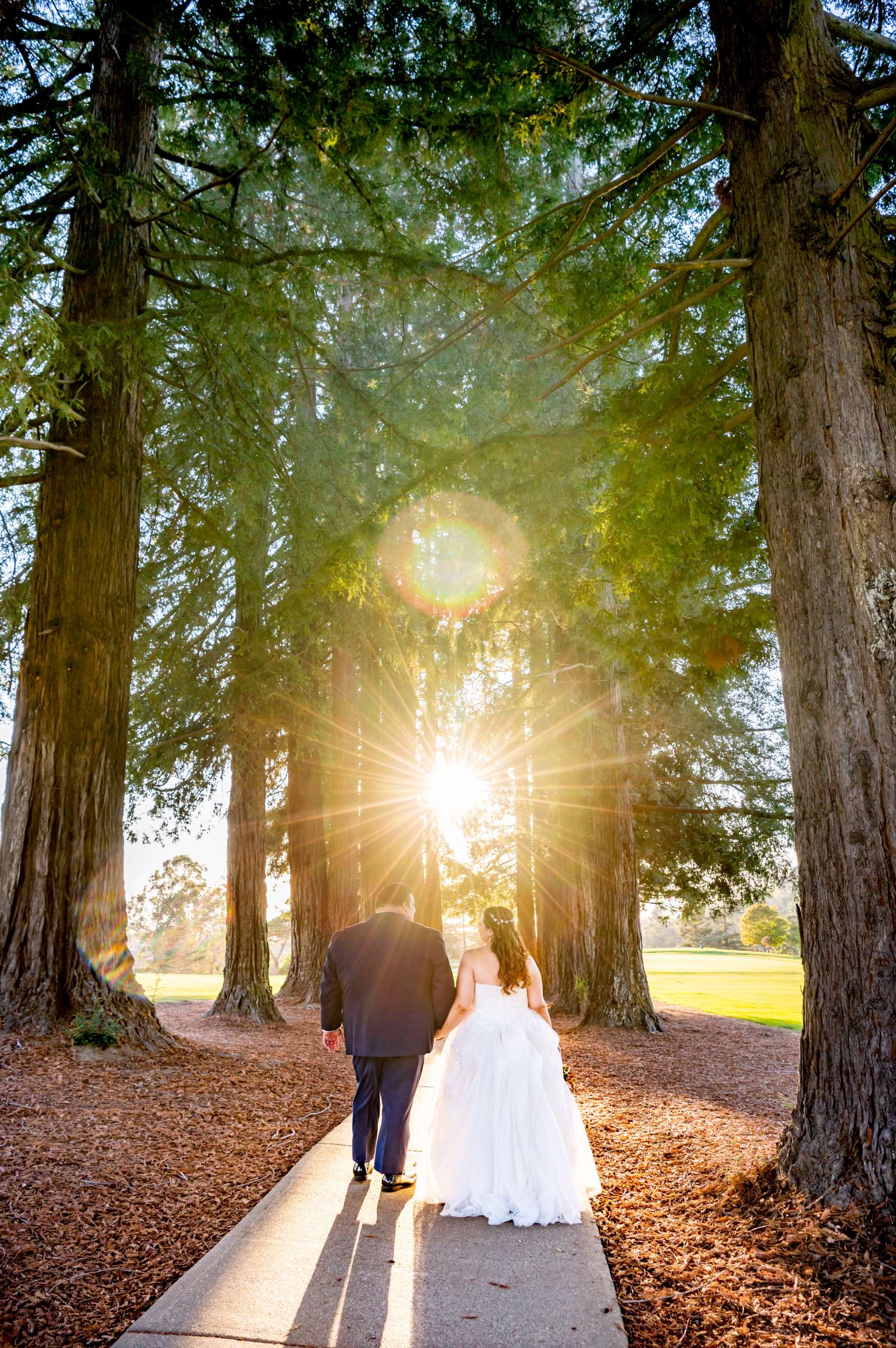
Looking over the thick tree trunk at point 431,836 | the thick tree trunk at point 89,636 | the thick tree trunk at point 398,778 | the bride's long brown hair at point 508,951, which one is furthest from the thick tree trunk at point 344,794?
the bride's long brown hair at point 508,951

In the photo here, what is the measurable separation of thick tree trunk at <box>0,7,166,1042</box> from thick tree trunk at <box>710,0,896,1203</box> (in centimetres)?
514

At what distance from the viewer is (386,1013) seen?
4.67 metres

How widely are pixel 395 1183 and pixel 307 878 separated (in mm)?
10520

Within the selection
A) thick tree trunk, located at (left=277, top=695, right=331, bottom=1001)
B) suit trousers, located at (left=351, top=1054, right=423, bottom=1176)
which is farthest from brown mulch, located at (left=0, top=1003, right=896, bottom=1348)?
thick tree trunk, located at (left=277, top=695, right=331, bottom=1001)

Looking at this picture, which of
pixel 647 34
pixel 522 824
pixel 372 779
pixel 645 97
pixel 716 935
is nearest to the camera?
pixel 645 97

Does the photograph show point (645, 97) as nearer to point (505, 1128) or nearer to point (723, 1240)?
point (505, 1128)

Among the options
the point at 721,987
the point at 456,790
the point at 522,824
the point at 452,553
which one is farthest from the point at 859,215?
the point at 721,987

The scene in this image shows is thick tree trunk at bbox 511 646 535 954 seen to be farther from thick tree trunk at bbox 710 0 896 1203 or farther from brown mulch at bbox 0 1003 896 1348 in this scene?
thick tree trunk at bbox 710 0 896 1203

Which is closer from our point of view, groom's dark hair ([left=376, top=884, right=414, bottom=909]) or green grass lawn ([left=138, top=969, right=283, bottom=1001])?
groom's dark hair ([left=376, top=884, right=414, bottom=909])

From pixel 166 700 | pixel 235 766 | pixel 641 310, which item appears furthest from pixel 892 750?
pixel 166 700

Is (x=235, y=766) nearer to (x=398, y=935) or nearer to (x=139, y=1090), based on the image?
(x=139, y=1090)

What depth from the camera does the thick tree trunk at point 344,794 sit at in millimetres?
14609

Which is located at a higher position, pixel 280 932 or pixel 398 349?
pixel 398 349

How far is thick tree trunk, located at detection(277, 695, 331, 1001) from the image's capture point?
47.2 feet
